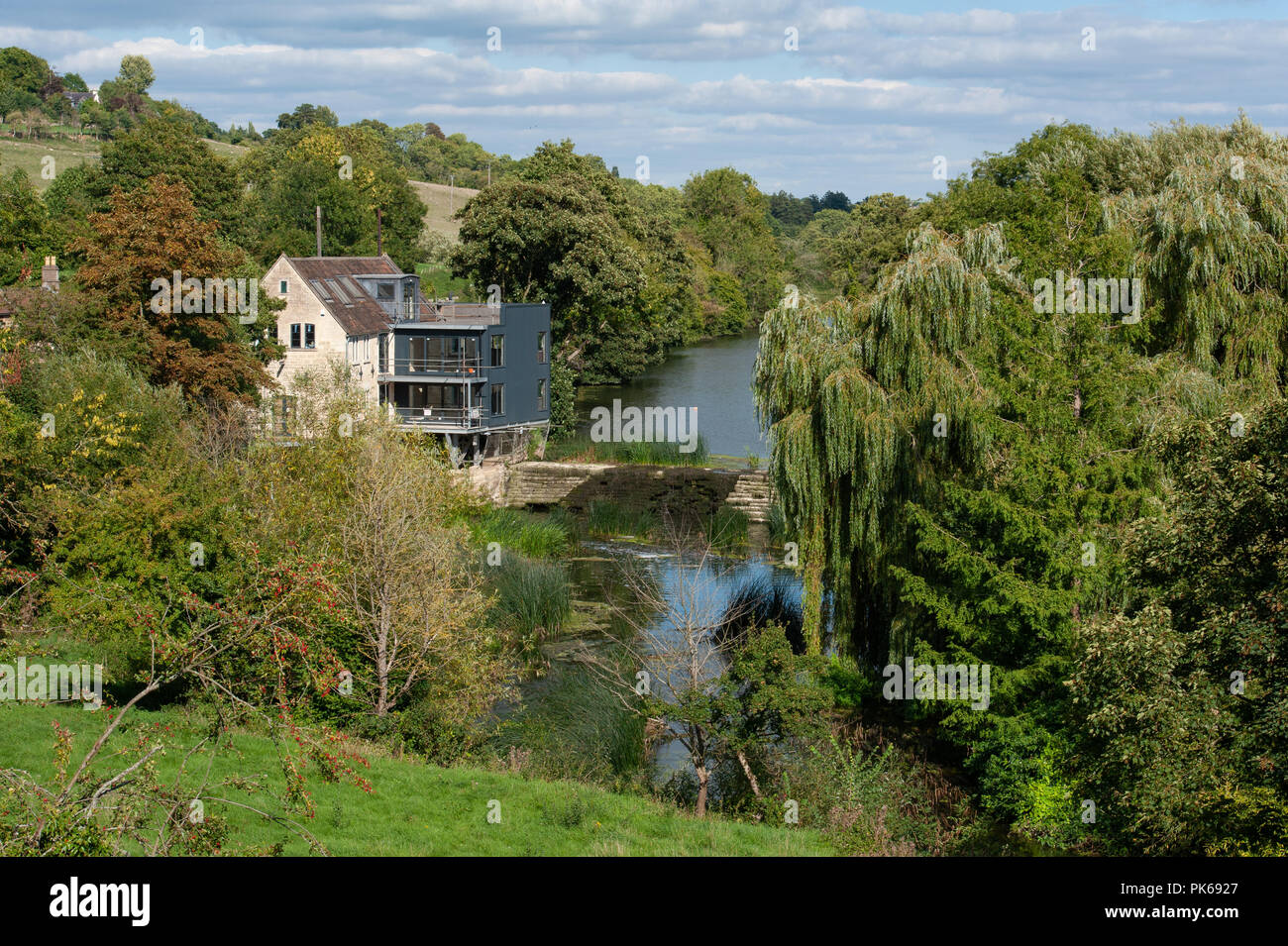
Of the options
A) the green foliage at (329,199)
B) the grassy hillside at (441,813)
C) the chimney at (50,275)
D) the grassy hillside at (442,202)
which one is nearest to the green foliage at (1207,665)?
the grassy hillside at (441,813)

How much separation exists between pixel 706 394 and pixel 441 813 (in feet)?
183

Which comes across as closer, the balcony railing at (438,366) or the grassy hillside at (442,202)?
the balcony railing at (438,366)

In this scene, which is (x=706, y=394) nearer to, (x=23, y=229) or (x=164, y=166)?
(x=164, y=166)

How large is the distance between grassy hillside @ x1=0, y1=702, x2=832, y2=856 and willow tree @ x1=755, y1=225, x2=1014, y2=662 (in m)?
8.99

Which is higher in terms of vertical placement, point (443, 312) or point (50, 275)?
point (50, 275)

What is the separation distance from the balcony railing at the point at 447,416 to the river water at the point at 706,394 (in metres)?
8.26

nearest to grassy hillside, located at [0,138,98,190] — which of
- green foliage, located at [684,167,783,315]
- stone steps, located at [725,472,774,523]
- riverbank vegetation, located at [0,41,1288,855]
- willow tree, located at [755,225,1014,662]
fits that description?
green foliage, located at [684,167,783,315]

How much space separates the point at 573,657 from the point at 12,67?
145 meters

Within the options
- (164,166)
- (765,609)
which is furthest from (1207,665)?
(164,166)

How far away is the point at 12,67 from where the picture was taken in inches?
5502

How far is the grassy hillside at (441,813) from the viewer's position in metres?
16.1

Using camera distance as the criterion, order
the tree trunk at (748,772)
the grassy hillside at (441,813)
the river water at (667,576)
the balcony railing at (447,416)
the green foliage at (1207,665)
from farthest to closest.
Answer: the balcony railing at (447,416), the river water at (667,576), the tree trunk at (748,772), the grassy hillside at (441,813), the green foliage at (1207,665)

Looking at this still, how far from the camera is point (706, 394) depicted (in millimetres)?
72000

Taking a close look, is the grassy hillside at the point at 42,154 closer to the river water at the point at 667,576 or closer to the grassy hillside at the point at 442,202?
the grassy hillside at the point at 442,202
